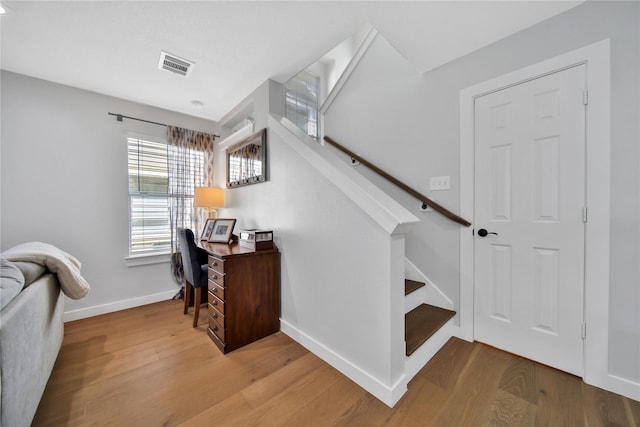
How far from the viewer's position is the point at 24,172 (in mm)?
2291

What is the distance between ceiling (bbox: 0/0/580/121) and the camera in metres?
1.55

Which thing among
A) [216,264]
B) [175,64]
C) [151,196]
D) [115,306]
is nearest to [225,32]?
[175,64]

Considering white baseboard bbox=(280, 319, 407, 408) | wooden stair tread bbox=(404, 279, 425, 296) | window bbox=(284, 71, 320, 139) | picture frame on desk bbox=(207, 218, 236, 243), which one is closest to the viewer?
white baseboard bbox=(280, 319, 407, 408)

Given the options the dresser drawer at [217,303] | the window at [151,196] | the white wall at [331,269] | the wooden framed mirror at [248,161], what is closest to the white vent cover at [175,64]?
the white wall at [331,269]

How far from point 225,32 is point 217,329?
7.81ft

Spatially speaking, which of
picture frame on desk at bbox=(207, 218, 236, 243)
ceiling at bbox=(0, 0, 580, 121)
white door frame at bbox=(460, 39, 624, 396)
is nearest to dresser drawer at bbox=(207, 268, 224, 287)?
picture frame on desk at bbox=(207, 218, 236, 243)

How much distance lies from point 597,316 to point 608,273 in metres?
0.28

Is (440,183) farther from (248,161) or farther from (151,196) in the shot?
(151,196)

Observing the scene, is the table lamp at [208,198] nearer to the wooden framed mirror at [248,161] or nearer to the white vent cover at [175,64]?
the wooden framed mirror at [248,161]

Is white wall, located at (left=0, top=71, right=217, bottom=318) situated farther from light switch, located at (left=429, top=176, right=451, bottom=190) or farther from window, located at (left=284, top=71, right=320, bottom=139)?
light switch, located at (left=429, top=176, right=451, bottom=190)

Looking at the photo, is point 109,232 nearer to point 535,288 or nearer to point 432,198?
point 432,198

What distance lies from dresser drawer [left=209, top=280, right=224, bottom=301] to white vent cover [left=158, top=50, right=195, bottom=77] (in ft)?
6.59

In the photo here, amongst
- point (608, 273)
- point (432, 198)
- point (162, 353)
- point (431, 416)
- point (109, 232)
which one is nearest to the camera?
point (431, 416)

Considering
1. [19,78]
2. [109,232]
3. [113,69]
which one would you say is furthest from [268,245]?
[19,78]
